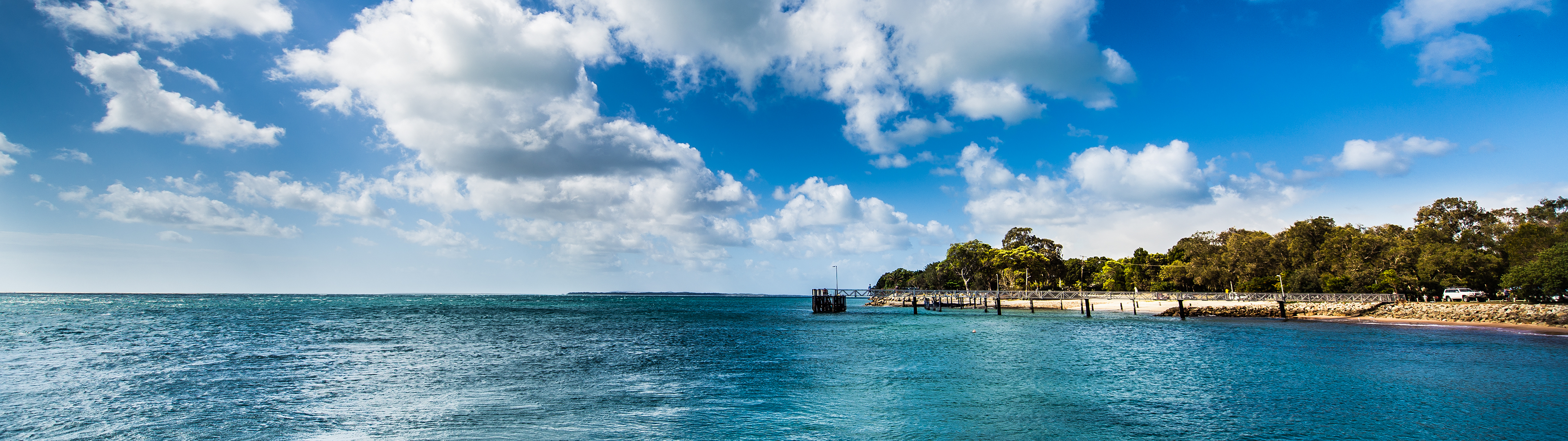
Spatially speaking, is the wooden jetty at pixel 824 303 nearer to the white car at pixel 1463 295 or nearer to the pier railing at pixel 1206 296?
the pier railing at pixel 1206 296

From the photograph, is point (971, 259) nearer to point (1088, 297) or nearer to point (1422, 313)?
point (1088, 297)

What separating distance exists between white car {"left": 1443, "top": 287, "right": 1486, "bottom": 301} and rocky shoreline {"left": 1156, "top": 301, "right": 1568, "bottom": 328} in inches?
165

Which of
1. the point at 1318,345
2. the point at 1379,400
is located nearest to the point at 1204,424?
the point at 1379,400

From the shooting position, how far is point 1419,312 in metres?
53.3

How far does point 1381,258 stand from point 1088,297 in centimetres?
2610

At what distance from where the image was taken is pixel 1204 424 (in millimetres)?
15336

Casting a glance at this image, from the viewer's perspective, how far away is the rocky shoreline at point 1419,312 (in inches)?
1768

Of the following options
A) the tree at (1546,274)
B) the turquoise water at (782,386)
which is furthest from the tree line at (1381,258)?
the turquoise water at (782,386)

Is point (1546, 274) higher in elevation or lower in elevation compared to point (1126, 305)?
higher

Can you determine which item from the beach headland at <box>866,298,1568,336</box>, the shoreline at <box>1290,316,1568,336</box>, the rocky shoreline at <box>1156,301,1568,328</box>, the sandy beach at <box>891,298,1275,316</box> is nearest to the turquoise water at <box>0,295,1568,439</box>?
the shoreline at <box>1290,316,1568,336</box>

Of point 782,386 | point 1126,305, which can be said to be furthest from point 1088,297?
point 782,386

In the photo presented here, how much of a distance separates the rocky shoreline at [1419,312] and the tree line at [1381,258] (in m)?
2.57

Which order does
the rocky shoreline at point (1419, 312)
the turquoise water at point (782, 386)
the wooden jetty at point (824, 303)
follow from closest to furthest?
the turquoise water at point (782, 386), the rocky shoreline at point (1419, 312), the wooden jetty at point (824, 303)

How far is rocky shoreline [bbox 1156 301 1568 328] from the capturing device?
147 ft
